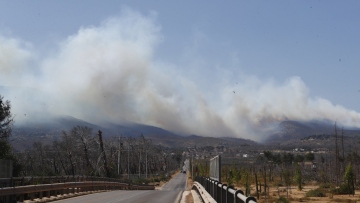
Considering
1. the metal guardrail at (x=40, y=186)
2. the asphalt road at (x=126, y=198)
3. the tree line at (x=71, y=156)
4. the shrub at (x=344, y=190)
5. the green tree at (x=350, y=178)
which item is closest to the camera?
the metal guardrail at (x=40, y=186)

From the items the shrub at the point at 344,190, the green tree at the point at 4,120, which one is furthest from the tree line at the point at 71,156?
the shrub at the point at 344,190

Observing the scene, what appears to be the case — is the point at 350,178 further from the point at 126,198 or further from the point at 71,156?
the point at 71,156

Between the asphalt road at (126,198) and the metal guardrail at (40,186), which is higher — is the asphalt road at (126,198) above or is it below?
below

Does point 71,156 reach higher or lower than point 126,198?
higher

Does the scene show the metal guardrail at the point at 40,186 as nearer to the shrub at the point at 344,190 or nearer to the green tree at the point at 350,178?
the green tree at the point at 350,178

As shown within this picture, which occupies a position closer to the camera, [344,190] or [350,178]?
[350,178]

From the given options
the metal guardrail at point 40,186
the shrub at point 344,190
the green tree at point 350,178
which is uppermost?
the metal guardrail at point 40,186

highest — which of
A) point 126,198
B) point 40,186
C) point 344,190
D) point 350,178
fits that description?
point 40,186

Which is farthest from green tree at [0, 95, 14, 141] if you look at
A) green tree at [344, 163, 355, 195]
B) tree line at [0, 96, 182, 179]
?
green tree at [344, 163, 355, 195]

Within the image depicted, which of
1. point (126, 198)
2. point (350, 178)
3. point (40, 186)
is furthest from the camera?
point (350, 178)

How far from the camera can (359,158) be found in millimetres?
120562

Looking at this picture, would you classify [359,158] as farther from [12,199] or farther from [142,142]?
[12,199]

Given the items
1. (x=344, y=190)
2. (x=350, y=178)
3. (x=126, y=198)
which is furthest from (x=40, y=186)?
(x=344, y=190)

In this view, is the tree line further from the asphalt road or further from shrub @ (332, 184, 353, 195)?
shrub @ (332, 184, 353, 195)
